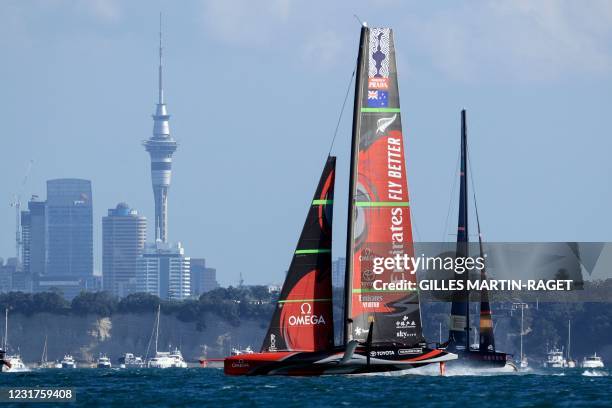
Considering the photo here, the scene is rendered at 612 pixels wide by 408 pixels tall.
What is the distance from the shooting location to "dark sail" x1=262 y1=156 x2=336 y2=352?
60531 mm

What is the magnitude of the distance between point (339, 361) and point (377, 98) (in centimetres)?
933

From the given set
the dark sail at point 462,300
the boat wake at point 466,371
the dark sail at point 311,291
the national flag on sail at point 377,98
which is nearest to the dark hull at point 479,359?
the boat wake at point 466,371

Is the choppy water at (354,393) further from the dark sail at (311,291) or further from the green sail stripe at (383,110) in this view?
the green sail stripe at (383,110)

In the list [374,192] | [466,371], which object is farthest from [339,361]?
[466,371]

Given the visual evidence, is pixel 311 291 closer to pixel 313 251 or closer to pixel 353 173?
pixel 313 251

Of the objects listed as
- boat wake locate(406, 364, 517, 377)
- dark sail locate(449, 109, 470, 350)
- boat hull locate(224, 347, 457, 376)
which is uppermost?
dark sail locate(449, 109, 470, 350)

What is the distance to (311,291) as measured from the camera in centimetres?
6091

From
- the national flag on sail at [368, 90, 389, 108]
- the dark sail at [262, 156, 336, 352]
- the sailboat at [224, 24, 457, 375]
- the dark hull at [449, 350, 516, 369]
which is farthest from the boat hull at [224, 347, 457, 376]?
the dark hull at [449, 350, 516, 369]

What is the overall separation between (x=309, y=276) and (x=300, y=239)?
1425 mm

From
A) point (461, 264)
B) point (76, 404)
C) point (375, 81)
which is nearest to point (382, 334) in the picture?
point (375, 81)

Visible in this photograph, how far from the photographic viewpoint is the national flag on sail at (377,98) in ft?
197

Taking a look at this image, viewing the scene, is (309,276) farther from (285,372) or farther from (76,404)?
(76,404)

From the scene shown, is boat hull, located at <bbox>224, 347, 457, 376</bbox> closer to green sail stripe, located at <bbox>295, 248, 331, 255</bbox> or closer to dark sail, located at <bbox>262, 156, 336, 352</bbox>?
dark sail, located at <bbox>262, 156, 336, 352</bbox>

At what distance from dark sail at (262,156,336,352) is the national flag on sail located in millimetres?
3106
